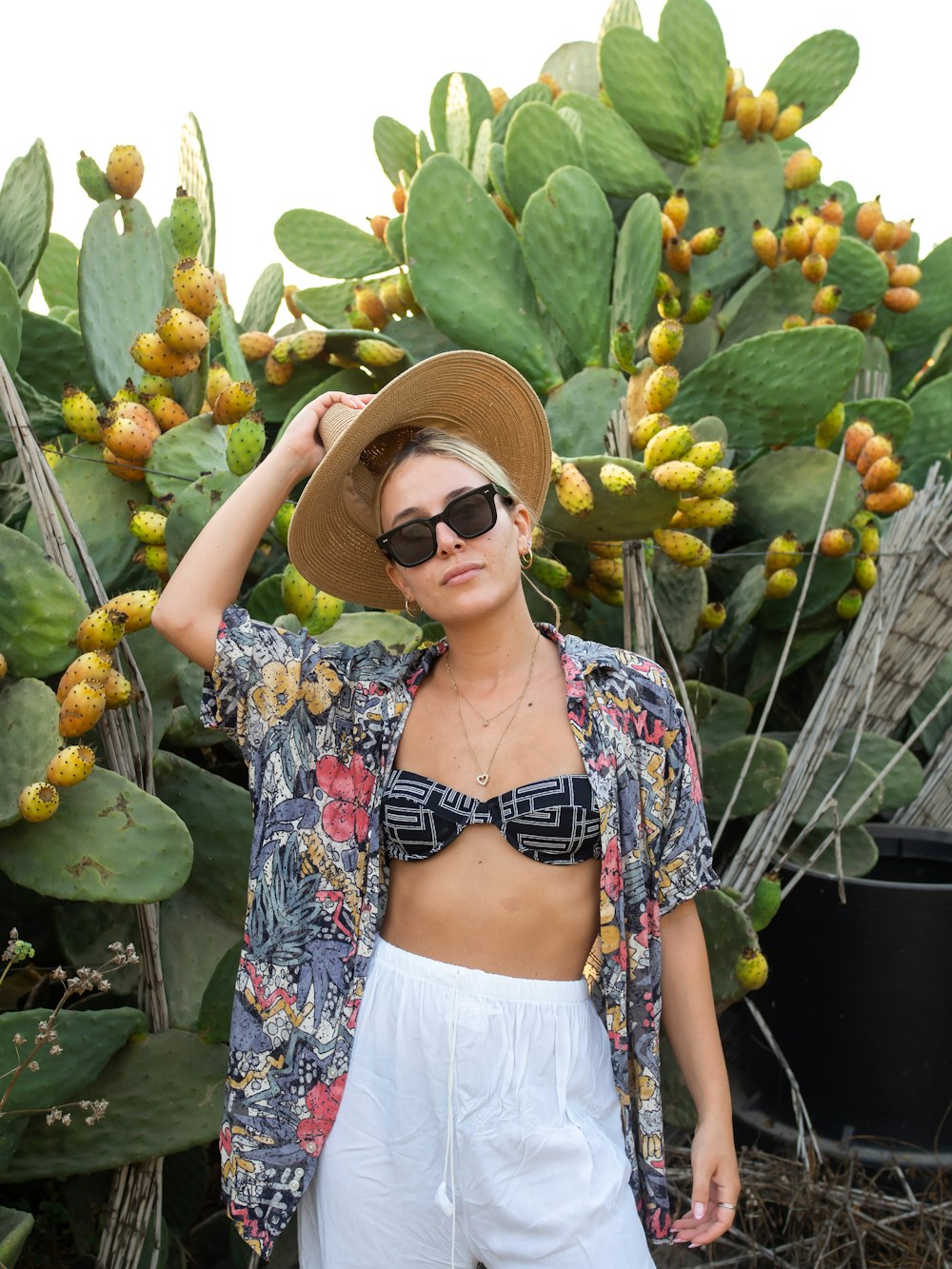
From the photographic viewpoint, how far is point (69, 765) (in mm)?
1553

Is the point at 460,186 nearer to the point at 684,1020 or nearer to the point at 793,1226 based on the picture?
the point at 684,1020

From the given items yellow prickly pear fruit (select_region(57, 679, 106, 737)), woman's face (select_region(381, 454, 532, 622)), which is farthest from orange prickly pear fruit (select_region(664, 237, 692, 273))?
yellow prickly pear fruit (select_region(57, 679, 106, 737))

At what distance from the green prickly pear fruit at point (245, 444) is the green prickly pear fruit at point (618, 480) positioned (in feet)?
1.79

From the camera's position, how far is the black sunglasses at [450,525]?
1.30 metres

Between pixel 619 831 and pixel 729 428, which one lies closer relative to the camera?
pixel 619 831

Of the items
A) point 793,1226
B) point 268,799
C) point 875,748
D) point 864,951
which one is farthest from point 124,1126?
point 875,748

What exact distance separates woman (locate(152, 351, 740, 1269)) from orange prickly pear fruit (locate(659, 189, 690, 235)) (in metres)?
1.69

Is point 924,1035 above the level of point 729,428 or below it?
below

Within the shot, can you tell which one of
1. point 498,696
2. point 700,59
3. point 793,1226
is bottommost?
point 793,1226

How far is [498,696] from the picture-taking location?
1385 mm

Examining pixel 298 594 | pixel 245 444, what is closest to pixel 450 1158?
Result: pixel 298 594

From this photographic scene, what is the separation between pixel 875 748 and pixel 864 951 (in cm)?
43

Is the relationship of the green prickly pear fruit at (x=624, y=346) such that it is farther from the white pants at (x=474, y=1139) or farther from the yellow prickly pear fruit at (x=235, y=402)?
the white pants at (x=474, y=1139)

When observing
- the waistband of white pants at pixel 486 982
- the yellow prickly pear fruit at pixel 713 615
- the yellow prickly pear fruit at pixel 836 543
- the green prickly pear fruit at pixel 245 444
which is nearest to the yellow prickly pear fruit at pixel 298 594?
the green prickly pear fruit at pixel 245 444
